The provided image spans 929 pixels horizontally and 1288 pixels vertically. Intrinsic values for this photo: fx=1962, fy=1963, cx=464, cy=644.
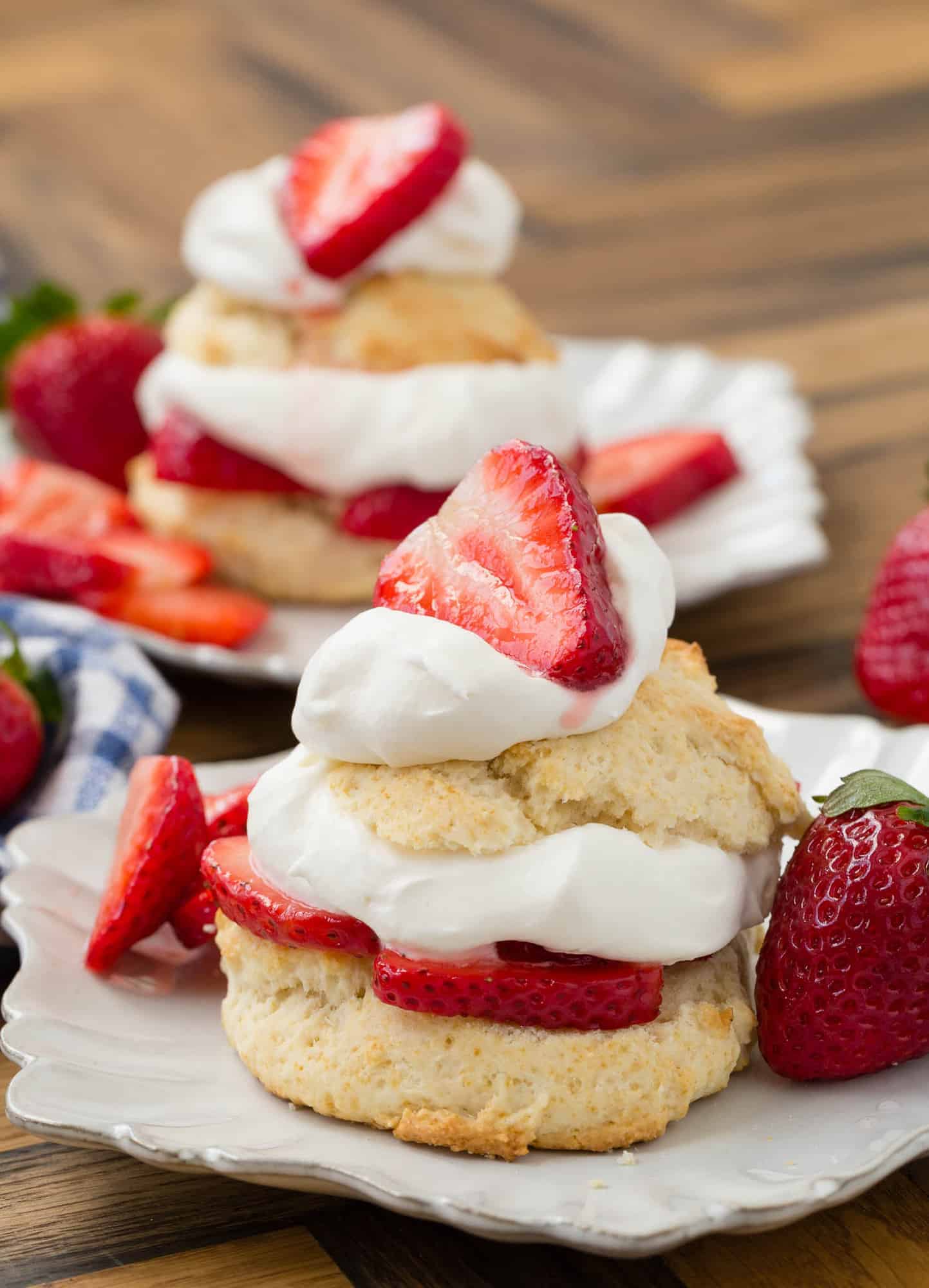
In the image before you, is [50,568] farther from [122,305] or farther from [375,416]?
[122,305]

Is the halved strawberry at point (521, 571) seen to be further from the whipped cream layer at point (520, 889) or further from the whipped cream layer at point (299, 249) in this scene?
the whipped cream layer at point (299, 249)

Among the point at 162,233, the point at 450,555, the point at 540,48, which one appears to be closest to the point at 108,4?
the point at 540,48

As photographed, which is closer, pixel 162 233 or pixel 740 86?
pixel 162 233

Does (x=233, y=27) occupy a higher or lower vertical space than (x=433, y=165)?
lower

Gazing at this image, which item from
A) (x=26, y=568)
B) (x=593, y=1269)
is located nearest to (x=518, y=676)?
(x=593, y=1269)

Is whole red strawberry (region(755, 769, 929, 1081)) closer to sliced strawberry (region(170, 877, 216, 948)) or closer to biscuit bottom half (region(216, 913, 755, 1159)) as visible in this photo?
biscuit bottom half (region(216, 913, 755, 1159))

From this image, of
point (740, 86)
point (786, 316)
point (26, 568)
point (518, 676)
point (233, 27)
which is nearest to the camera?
point (518, 676)

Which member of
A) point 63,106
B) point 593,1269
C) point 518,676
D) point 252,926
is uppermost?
point 518,676

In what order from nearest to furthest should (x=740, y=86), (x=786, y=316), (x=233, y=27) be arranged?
(x=786, y=316) → (x=740, y=86) → (x=233, y=27)

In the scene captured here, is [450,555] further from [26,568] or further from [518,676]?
[26,568]

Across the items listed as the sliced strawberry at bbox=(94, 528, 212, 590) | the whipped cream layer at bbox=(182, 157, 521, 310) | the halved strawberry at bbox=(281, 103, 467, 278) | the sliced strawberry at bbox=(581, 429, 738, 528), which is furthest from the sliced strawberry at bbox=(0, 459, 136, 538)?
the sliced strawberry at bbox=(581, 429, 738, 528)
